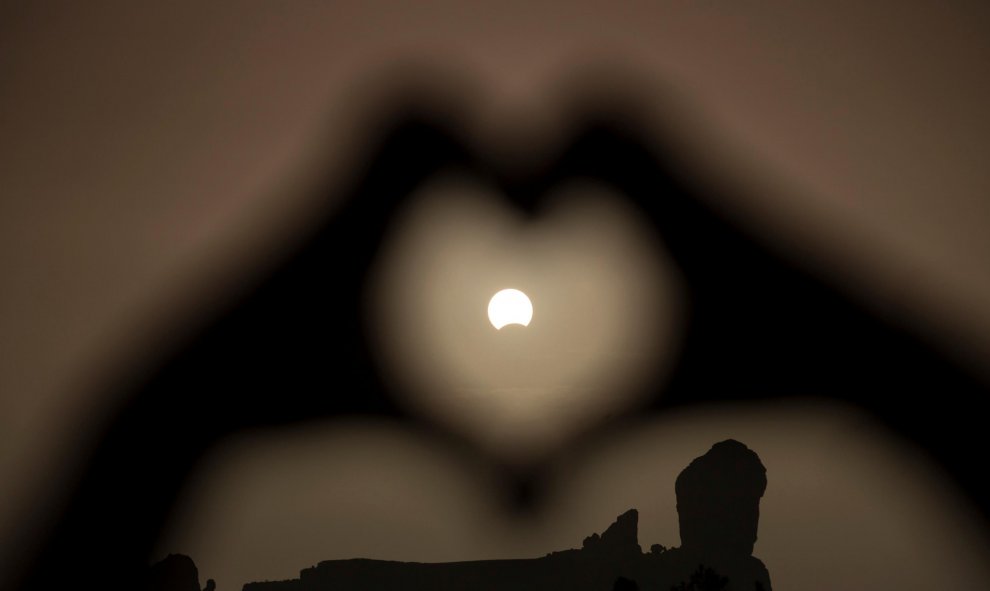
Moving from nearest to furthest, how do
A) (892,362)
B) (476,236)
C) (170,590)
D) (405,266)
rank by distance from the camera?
(892,362)
(405,266)
(476,236)
(170,590)

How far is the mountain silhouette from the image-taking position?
8.20ft

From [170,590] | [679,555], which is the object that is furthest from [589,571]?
[170,590]

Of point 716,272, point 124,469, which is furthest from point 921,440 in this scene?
point 124,469

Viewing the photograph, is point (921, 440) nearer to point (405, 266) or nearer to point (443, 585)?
point (405, 266)

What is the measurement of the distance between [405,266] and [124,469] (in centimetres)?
68

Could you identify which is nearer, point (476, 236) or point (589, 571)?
point (476, 236)

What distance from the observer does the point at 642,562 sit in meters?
2.63

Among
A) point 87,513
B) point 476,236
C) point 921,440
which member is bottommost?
point 87,513

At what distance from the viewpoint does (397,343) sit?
1630 mm

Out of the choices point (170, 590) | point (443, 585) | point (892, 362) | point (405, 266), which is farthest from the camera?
point (443, 585)

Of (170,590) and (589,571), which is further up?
(589,571)

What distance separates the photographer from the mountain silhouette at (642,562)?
2.50 meters

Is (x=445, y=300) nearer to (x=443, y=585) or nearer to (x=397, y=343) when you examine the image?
(x=397, y=343)

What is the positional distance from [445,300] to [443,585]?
3.59ft
